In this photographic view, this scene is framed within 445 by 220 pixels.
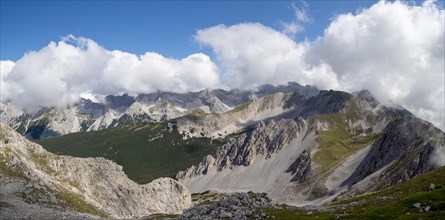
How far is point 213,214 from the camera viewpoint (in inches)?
3110

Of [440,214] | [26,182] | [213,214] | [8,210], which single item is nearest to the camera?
[440,214]

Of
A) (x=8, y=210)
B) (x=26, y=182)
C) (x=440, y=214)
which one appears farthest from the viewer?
(x=26, y=182)

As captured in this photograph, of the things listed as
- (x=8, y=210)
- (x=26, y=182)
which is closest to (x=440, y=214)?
(x=8, y=210)

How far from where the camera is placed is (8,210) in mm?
132000

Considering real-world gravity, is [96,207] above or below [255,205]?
above

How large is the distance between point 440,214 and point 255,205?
4477cm

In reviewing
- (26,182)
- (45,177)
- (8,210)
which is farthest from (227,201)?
(45,177)

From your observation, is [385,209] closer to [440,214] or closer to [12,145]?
[440,214]

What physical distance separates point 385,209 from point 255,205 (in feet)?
114

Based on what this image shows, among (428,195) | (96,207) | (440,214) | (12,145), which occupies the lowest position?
(440,214)

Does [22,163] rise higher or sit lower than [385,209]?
higher

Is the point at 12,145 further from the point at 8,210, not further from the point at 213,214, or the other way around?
the point at 213,214

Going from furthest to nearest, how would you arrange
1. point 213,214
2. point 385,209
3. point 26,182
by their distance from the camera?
point 26,182, point 213,214, point 385,209

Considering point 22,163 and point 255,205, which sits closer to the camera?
point 255,205
